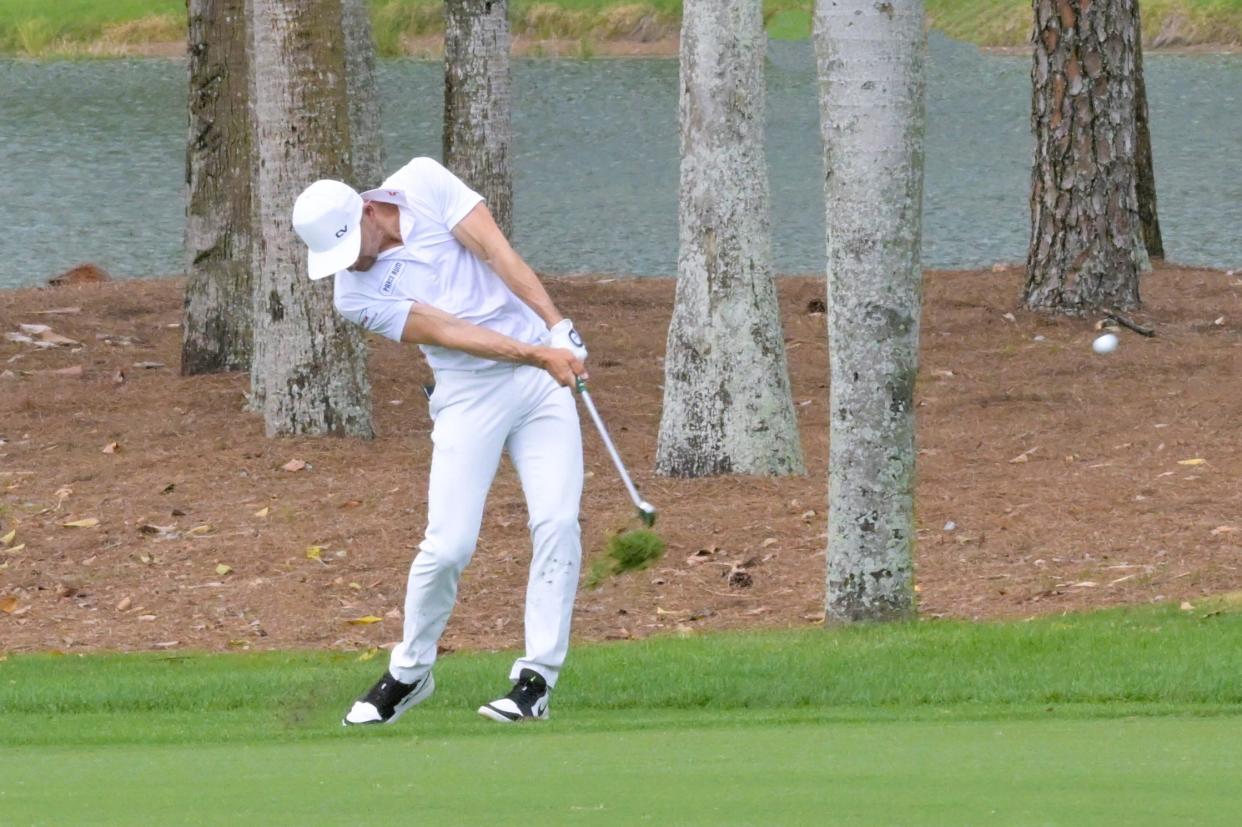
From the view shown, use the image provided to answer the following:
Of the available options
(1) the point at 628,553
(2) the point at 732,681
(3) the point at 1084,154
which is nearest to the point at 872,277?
(1) the point at 628,553

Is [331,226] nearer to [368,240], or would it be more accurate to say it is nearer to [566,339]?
[368,240]

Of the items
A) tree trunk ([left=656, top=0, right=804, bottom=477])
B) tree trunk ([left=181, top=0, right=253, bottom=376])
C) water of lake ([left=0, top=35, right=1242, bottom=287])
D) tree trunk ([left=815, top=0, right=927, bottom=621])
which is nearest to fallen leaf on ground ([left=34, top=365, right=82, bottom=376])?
tree trunk ([left=181, top=0, right=253, bottom=376])

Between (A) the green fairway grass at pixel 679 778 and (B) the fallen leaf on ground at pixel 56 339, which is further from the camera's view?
(B) the fallen leaf on ground at pixel 56 339

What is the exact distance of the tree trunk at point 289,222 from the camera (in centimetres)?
1189

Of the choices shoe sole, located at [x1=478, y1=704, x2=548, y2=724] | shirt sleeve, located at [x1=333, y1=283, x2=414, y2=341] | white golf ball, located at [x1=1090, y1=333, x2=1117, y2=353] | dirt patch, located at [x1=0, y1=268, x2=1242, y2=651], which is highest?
shirt sleeve, located at [x1=333, y1=283, x2=414, y2=341]

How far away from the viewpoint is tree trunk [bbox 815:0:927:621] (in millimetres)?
8180

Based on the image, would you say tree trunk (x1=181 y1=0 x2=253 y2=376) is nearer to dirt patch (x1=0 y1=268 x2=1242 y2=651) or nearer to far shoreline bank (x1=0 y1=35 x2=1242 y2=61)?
dirt patch (x1=0 y1=268 x2=1242 y2=651)

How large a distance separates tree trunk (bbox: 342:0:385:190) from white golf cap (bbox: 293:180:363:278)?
824cm

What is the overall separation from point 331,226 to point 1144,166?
1223 centimetres

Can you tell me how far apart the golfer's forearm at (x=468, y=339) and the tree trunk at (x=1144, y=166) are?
35.2 ft

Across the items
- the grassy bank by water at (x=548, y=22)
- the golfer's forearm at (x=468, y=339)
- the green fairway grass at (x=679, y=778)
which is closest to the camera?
the green fairway grass at (x=679, y=778)

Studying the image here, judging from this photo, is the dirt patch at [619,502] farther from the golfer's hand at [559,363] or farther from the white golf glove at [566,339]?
the golfer's hand at [559,363]

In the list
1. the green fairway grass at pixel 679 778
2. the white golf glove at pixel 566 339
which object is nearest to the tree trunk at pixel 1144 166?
the white golf glove at pixel 566 339

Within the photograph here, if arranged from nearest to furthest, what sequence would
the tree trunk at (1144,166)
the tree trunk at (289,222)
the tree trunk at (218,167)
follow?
the tree trunk at (289,222), the tree trunk at (218,167), the tree trunk at (1144,166)
